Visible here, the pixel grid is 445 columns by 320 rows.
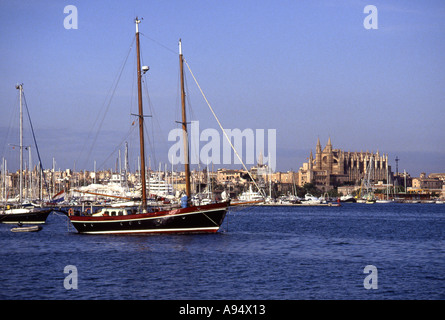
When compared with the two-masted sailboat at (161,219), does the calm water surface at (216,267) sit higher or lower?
lower

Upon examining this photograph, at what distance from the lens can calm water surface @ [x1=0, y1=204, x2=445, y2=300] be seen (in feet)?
71.9

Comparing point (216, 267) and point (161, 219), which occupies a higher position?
point (161, 219)

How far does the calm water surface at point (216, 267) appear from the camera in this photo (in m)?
21.9

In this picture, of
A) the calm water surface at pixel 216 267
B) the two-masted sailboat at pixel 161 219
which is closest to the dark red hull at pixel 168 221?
the two-masted sailboat at pixel 161 219

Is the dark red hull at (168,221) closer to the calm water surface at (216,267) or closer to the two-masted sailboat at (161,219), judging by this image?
the two-masted sailboat at (161,219)

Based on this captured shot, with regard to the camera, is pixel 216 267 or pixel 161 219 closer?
pixel 216 267

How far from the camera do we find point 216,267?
89.8 ft

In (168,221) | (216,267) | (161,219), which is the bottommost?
(216,267)

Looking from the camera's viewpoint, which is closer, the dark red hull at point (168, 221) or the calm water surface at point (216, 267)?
the calm water surface at point (216, 267)

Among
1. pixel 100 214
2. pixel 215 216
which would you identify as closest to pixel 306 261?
pixel 215 216

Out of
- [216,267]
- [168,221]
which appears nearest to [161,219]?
[168,221]

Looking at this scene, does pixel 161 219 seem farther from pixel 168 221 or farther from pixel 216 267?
pixel 216 267

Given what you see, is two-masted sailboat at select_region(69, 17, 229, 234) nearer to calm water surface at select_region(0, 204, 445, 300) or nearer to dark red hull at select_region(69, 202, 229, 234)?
dark red hull at select_region(69, 202, 229, 234)
